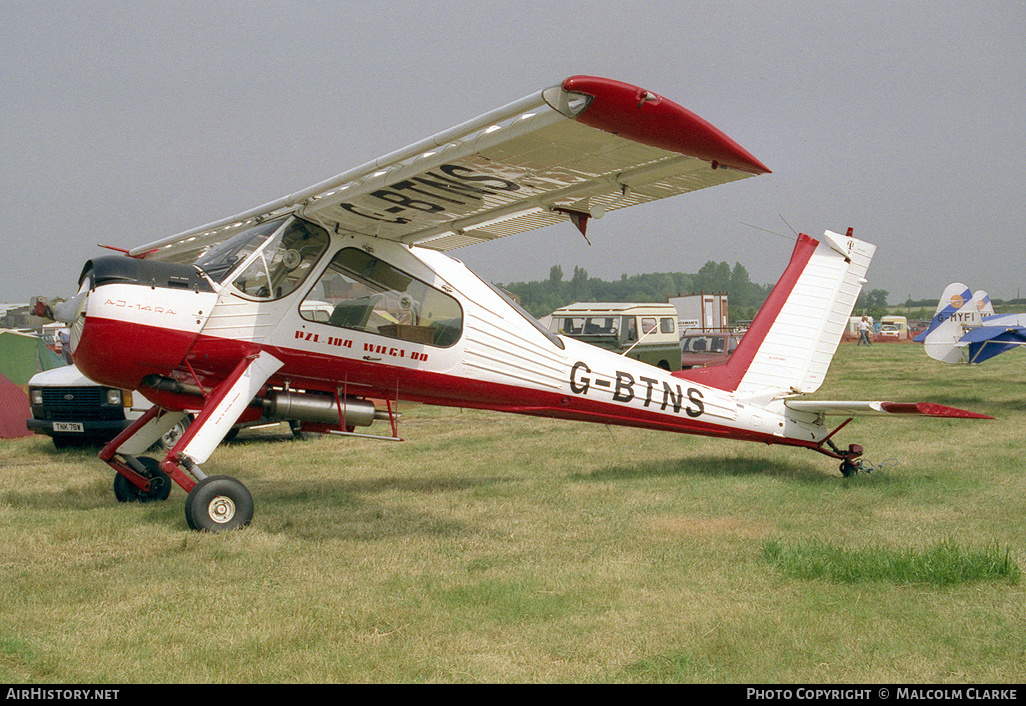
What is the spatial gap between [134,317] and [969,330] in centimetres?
1993

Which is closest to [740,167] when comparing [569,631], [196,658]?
[569,631]

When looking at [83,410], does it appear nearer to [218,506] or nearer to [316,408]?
[316,408]

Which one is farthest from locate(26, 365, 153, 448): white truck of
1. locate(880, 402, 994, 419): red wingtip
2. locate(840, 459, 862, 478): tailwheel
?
locate(880, 402, 994, 419): red wingtip

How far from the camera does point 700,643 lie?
3688 millimetres

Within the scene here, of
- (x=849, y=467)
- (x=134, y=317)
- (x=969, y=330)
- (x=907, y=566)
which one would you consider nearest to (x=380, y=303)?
(x=134, y=317)

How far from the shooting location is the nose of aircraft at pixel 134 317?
6.04 meters

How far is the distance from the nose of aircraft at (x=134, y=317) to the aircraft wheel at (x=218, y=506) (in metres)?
1.17

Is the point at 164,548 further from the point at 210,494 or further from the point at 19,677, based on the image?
the point at 19,677

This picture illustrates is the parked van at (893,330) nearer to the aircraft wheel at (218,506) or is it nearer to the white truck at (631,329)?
the white truck at (631,329)

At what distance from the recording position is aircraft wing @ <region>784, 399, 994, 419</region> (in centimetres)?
701

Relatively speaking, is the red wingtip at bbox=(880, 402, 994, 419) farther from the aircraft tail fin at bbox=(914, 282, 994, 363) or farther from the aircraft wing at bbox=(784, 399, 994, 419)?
the aircraft tail fin at bbox=(914, 282, 994, 363)

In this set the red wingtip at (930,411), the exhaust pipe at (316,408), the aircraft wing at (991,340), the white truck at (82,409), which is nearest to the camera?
the exhaust pipe at (316,408)

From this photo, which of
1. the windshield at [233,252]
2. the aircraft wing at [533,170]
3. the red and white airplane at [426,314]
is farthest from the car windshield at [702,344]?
the windshield at [233,252]

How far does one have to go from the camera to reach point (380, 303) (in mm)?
7090
